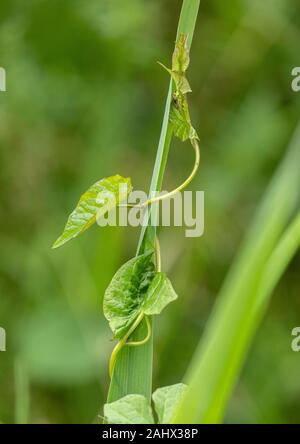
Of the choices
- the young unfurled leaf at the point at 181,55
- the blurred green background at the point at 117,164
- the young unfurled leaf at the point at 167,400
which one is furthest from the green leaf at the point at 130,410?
the blurred green background at the point at 117,164

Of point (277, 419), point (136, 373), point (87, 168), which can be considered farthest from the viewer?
point (87, 168)

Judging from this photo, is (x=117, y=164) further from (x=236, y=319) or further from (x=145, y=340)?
(x=236, y=319)

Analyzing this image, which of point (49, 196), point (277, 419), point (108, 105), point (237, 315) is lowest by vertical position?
point (277, 419)

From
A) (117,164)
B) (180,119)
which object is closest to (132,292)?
(180,119)

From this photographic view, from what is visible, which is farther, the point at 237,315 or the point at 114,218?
the point at 114,218

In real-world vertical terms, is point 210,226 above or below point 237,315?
above

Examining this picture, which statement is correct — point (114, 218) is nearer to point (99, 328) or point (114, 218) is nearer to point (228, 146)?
point (99, 328)

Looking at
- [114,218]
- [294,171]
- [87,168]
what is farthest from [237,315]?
[87,168]

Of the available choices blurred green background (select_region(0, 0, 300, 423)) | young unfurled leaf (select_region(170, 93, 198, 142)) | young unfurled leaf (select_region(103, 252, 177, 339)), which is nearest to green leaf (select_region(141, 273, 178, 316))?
young unfurled leaf (select_region(103, 252, 177, 339))
